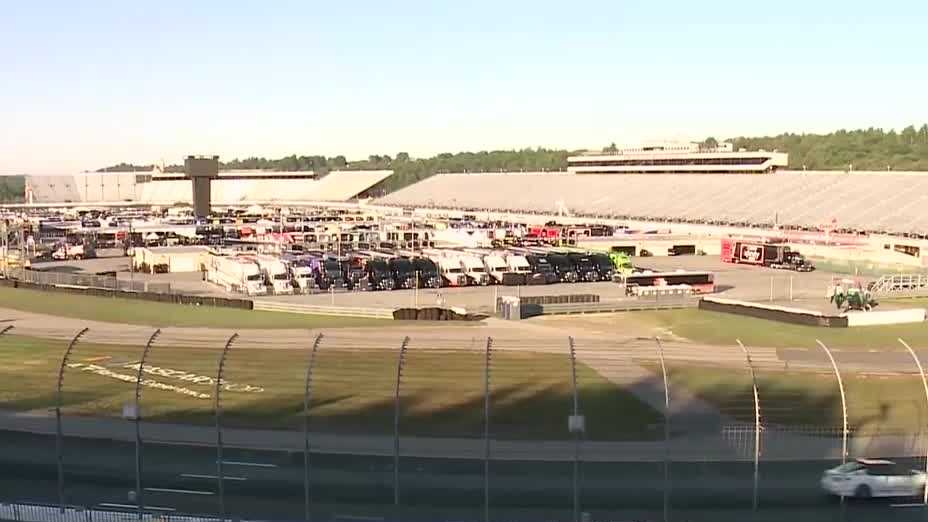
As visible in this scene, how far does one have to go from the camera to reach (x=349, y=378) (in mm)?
18484

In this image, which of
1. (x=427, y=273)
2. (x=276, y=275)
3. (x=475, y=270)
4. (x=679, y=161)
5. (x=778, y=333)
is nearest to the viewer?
(x=778, y=333)

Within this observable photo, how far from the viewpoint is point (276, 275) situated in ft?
144

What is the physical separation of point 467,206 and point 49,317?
276ft

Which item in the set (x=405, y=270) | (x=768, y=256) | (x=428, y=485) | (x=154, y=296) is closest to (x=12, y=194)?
(x=154, y=296)

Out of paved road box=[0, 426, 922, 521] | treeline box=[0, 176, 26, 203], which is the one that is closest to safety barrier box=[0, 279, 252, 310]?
paved road box=[0, 426, 922, 521]

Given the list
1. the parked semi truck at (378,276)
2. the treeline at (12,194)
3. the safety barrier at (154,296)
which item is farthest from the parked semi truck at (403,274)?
the treeline at (12,194)

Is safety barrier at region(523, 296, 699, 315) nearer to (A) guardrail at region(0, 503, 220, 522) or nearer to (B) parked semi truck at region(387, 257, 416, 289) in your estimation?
(B) parked semi truck at region(387, 257, 416, 289)

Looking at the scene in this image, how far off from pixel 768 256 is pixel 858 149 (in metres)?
88.3

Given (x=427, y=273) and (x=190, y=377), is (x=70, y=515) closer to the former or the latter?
(x=190, y=377)

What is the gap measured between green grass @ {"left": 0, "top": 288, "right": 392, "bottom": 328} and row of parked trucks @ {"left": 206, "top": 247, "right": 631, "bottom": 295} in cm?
547

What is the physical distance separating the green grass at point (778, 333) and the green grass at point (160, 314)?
35.3ft

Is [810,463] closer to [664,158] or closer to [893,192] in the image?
[893,192]

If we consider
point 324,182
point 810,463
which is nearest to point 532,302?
point 810,463

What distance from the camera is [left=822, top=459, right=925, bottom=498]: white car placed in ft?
41.9
